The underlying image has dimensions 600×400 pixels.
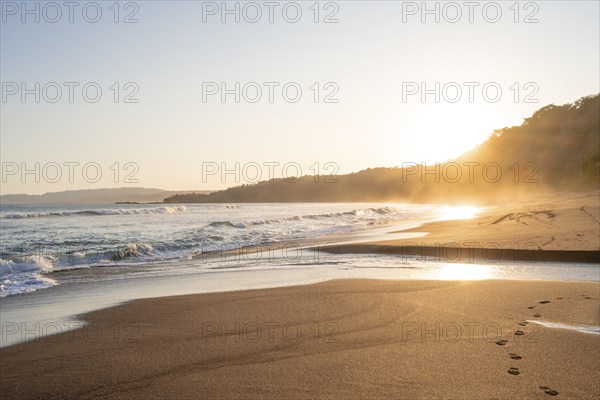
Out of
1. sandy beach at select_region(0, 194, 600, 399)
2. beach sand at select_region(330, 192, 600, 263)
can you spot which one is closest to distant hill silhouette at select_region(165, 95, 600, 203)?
beach sand at select_region(330, 192, 600, 263)

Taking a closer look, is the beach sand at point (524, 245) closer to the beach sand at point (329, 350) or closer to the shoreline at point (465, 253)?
the shoreline at point (465, 253)

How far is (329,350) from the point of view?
5215 millimetres

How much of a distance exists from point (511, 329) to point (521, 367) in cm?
131

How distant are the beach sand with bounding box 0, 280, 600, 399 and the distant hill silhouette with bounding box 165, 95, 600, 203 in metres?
45.2

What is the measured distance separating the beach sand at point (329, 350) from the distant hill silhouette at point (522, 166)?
148ft

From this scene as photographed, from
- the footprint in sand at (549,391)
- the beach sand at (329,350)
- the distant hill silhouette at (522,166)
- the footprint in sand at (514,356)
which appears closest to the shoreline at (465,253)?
the beach sand at (329,350)

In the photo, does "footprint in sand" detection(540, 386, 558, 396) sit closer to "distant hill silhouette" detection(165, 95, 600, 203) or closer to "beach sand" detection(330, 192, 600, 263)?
"beach sand" detection(330, 192, 600, 263)

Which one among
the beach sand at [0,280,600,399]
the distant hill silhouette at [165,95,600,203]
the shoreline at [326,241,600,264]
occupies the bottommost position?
the beach sand at [0,280,600,399]

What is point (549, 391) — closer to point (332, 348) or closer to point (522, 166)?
point (332, 348)

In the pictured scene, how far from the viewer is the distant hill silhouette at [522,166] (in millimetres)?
59750

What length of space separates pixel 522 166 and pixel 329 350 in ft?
240

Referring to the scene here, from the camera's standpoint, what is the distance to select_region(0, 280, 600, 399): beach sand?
167 inches

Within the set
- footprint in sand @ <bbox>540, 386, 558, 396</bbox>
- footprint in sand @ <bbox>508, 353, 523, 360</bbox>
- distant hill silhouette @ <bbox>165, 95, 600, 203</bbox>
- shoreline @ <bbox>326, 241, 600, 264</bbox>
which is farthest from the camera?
distant hill silhouette @ <bbox>165, 95, 600, 203</bbox>

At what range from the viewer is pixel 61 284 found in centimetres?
1098
